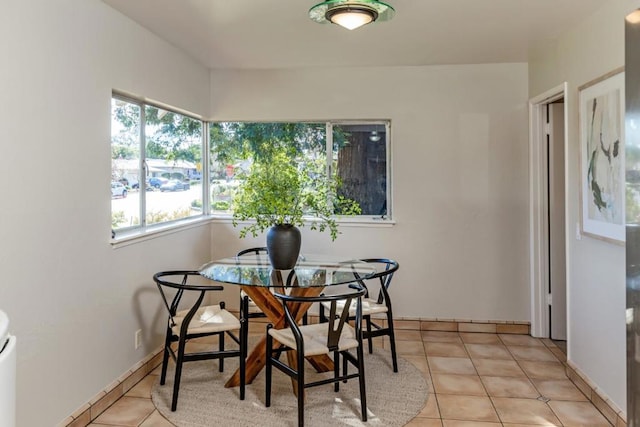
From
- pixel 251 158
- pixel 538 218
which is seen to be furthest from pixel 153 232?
pixel 538 218

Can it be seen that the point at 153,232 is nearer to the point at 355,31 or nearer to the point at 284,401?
the point at 284,401

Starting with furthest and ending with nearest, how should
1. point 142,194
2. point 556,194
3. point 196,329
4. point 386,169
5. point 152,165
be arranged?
point 386,169, point 556,194, point 152,165, point 142,194, point 196,329

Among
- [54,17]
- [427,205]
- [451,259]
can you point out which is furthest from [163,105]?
[451,259]

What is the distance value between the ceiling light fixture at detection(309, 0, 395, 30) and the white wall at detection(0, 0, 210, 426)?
1302 mm

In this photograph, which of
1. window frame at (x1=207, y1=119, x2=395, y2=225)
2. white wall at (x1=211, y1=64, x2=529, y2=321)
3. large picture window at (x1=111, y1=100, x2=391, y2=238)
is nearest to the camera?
large picture window at (x1=111, y1=100, x2=391, y2=238)

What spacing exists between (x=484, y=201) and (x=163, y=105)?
2.86 m

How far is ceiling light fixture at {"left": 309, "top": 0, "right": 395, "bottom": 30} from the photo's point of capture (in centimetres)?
221

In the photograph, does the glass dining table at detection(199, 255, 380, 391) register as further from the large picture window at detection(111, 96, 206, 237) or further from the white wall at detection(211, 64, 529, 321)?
the white wall at detection(211, 64, 529, 321)

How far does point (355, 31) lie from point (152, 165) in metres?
1.80

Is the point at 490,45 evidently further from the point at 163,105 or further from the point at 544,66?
the point at 163,105

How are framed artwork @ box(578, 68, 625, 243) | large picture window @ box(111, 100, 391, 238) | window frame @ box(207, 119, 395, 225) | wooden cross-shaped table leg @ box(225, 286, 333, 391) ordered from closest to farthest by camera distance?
1. framed artwork @ box(578, 68, 625, 243)
2. wooden cross-shaped table leg @ box(225, 286, 333, 391)
3. large picture window @ box(111, 100, 391, 238)
4. window frame @ box(207, 119, 395, 225)

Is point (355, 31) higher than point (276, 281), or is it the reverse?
point (355, 31)

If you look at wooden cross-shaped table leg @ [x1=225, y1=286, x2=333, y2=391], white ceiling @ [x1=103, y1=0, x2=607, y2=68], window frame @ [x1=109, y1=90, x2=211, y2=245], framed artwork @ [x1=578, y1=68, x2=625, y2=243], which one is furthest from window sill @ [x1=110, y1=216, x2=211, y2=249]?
framed artwork @ [x1=578, y1=68, x2=625, y2=243]

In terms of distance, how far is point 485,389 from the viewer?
283 centimetres
